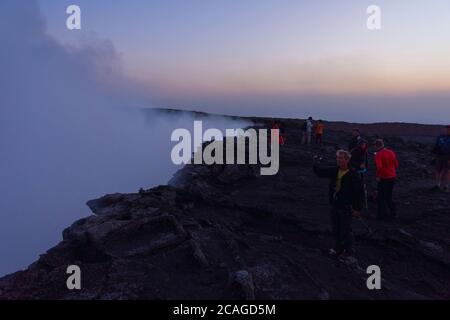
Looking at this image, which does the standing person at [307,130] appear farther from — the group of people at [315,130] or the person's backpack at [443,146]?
the person's backpack at [443,146]

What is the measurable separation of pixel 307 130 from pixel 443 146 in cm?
1257

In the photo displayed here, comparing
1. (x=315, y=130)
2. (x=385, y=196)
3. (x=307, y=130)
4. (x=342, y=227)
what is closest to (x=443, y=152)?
(x=385, y=196)

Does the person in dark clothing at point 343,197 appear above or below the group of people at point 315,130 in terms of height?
below

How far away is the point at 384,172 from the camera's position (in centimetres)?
893

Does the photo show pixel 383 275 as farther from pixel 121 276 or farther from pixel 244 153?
pixel 244 153

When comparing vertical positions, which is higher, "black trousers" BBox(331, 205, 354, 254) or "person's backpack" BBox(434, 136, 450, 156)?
"person's backpack" BBox(434, 136, 450, 156)

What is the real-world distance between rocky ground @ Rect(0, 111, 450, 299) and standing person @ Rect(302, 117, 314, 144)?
12.0 meters

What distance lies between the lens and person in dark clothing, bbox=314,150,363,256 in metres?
6.17

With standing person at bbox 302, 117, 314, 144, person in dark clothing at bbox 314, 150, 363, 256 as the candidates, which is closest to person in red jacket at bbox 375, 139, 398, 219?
person in dark clothing at bbox 314, 150, 363, 256

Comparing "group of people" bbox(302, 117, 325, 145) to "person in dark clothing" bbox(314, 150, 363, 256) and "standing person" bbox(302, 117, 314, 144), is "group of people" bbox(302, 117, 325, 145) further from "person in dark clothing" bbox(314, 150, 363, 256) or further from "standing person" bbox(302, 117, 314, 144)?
"person in dark clothing" bbox(314, 150, 363, 256)

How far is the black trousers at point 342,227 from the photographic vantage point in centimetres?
636

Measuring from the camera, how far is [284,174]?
14203 millimetres

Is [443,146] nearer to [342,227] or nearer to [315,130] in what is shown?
[342,227]

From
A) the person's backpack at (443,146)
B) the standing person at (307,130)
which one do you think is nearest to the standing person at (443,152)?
the person's backpack at (443,146)
